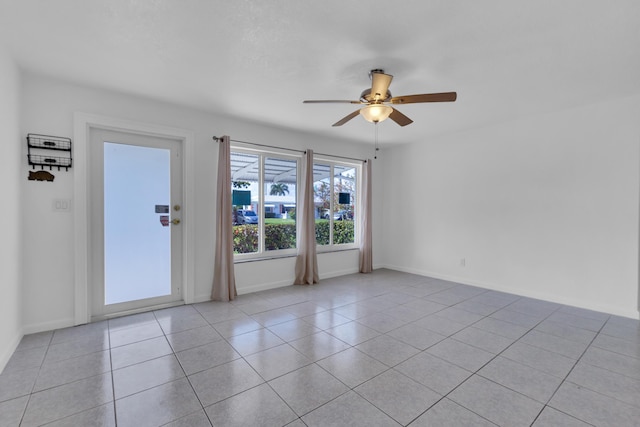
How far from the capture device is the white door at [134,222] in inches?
129

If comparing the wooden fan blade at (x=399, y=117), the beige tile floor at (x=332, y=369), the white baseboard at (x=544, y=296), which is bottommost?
the beige tile floor at (x=332, y=369)

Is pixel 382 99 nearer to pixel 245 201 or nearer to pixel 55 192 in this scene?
pixel 245 201

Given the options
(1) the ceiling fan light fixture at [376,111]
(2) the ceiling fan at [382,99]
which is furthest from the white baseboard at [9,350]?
(1) the ceiling fan light fixture at [376,111]

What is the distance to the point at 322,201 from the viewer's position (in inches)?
214

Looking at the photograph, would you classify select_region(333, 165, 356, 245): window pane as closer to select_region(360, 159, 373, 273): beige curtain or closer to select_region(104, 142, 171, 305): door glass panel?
select_region(360, 159, 373, 273): beige curtain

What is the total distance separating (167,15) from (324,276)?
13.7ft

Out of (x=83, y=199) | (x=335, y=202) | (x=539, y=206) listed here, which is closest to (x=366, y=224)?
(x=335, y=202)

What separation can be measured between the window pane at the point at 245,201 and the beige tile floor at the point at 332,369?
3.66 feet

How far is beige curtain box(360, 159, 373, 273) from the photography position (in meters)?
5.62

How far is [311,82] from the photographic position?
3.00 m

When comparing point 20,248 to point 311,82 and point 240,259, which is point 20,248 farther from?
point 311,82

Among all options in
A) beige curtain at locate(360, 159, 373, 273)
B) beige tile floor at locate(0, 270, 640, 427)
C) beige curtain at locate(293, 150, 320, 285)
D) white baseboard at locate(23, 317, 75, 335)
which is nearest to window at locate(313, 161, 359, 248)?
beige curtain at locate(360, 159, 373, 273)

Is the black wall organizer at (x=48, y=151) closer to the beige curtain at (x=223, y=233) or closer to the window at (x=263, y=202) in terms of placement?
the beige curtain at (x=223, y=233)

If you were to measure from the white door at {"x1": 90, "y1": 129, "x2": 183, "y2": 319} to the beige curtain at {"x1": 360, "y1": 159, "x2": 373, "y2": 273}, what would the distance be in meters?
3.18
